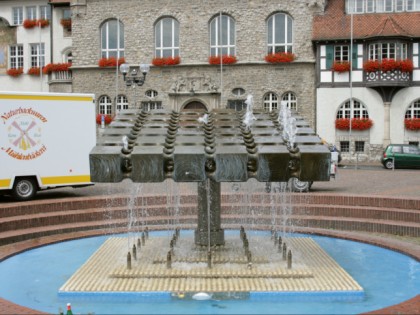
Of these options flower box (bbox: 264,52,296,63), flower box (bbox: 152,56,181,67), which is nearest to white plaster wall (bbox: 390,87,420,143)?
flower box (bbox: 264,52,296,63)

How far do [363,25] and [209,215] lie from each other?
30.7 metres

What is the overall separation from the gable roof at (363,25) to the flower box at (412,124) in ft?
16.0

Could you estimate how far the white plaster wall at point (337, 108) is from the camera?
40125mm

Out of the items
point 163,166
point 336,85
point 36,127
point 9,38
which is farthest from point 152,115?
point 9,38

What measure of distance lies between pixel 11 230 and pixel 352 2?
3121 centimetres

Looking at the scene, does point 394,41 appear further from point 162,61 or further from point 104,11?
point 104,11

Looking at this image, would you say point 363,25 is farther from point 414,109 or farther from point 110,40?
point 110,40

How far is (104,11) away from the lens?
43.0m

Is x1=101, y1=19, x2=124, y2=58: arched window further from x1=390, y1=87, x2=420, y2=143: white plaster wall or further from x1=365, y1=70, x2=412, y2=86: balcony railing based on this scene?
x1=390, y1=87, x2=420, y2=143: white plaster wall

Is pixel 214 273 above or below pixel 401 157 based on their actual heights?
below

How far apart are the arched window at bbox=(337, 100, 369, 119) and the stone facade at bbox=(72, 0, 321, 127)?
1.69 meters

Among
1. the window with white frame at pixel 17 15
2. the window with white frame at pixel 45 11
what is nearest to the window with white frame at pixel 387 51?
the window with white frame at pixel 45 11

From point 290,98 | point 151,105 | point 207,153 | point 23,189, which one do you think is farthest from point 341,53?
point 207,153

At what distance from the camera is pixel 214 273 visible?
1060 cm
